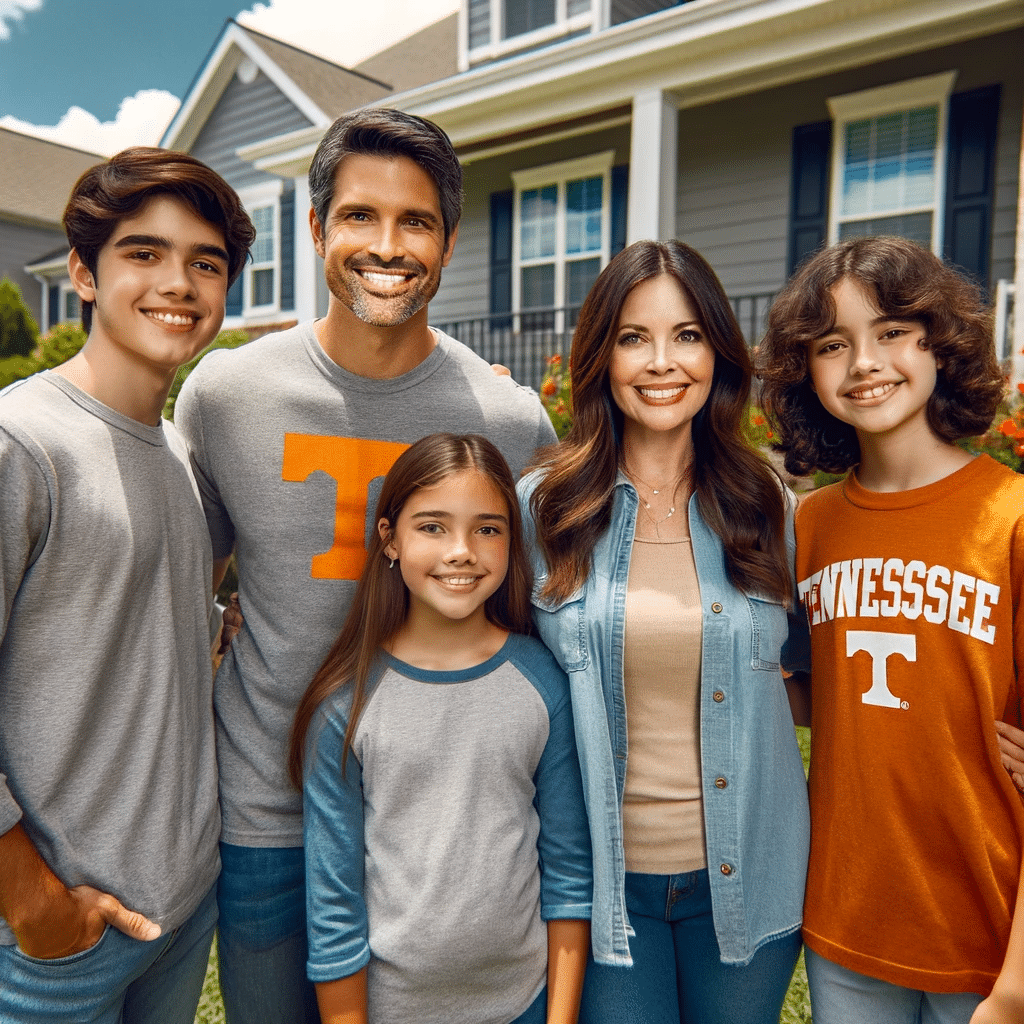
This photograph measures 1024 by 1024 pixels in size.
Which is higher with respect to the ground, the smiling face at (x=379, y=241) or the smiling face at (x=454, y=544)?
the smiling face at (x=379, y=241)

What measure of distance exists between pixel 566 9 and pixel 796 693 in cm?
1019

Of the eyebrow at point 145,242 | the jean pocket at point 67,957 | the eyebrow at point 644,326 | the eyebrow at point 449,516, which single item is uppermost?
the eyebrow at point 145,242

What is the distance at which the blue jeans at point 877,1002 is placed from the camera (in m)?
1.77

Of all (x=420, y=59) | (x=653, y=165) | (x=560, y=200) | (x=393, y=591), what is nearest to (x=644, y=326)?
(x=393, y=591)

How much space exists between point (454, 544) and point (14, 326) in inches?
739

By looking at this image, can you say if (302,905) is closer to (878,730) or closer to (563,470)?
(563,470)

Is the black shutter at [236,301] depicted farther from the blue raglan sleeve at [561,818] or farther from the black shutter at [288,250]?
the blue raglan sleeve at [561,818]

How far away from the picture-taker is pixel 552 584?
2080 millimetres

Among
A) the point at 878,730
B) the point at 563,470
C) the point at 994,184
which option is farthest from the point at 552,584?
the point at 994,184

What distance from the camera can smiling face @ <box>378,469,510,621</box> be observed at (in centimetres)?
197

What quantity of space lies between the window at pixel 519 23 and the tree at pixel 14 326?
1151 centimetres

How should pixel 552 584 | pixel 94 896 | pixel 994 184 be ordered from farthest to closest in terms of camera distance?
pixel 994 184, pixel 552 584, pixel 94 896

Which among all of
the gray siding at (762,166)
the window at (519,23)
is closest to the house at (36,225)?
the window at (519,23)

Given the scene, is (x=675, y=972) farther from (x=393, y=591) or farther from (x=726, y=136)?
(x=726, y=136)
